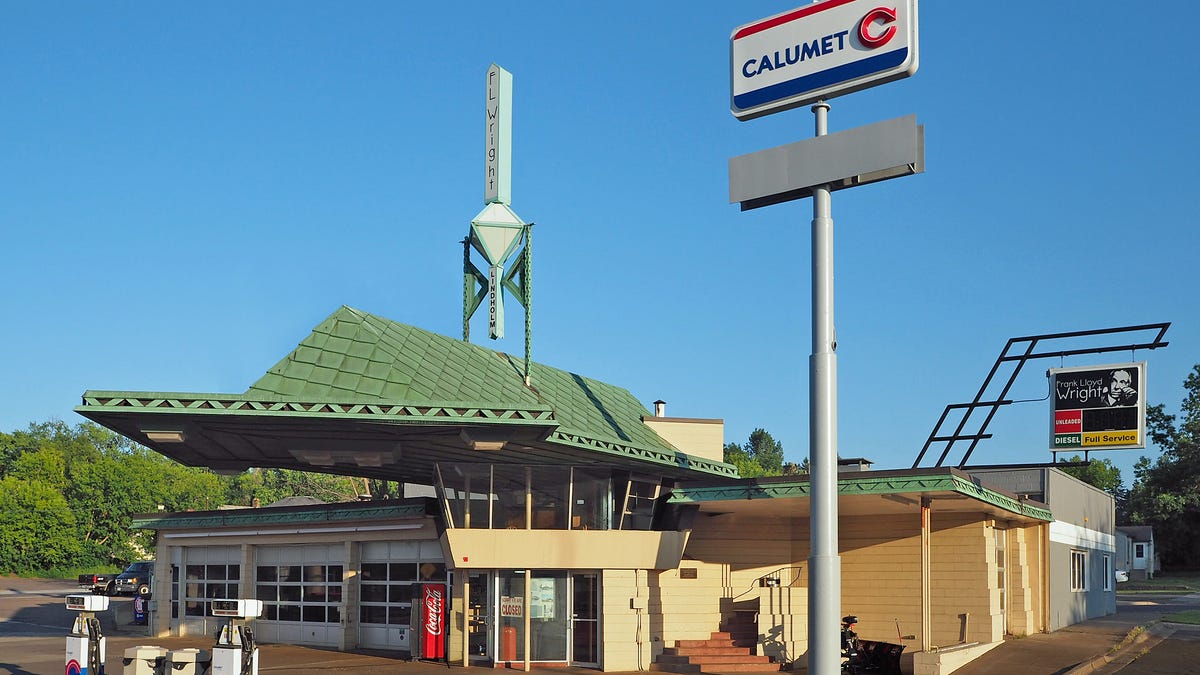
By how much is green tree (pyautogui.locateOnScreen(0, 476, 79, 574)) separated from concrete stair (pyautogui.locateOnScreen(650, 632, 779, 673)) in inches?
2699

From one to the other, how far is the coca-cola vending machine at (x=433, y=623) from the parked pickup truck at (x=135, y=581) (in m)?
20.5

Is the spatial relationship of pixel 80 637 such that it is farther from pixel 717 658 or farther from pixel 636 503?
pixel 717 658

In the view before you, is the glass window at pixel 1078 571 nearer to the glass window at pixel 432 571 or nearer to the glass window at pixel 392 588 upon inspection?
the glass window at pixel 432 571

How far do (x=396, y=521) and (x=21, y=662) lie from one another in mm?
9238

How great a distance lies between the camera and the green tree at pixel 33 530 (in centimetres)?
8000

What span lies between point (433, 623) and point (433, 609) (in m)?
0.31

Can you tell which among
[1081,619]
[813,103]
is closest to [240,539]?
[813,103]

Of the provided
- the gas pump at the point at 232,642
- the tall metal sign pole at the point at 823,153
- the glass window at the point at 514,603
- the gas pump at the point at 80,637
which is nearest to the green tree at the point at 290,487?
the glass window at the point at 514,603

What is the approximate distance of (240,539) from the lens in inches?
1307

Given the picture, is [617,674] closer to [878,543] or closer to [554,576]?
[554,576]

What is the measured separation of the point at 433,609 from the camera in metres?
26.5

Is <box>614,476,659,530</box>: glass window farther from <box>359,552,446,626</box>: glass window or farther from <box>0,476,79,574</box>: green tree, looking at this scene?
<box>0,476,79,574</box>: green tree

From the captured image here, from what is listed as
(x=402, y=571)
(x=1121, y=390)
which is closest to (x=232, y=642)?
(x=402, y=571)

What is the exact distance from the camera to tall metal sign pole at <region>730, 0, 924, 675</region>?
15156 mm
